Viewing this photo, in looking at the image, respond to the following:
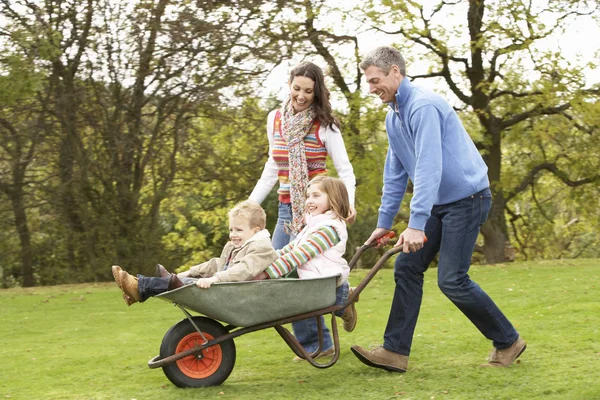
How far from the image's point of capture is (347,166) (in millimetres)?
4520

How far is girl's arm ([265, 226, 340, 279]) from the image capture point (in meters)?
4.00

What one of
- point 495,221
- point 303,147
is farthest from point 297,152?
point 495,221

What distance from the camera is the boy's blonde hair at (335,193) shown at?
4184mm

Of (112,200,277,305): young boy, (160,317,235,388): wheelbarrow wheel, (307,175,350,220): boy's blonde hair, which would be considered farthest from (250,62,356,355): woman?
(160,317,235,388): wheelbarrow wheel

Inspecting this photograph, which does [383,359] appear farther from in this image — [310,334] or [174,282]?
[174,282]

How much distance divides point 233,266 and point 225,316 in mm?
231

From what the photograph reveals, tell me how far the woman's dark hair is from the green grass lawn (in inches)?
50.9

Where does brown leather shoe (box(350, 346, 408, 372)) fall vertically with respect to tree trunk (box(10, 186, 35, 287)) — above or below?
below

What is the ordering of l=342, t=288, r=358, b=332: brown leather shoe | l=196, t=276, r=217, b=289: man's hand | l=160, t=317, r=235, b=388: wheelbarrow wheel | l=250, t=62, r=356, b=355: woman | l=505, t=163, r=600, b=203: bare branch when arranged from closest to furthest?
l=196, t=276, r=217, b=289: man's hand → l=160, t=317, r=235, b=388: wheelbarrow wheel → l=342, t=288, r=358, b=332: brown leather shoe → l=250, t=62, r=356, b=355: woman → l=505, t=163, r=600, b=203: bare branch

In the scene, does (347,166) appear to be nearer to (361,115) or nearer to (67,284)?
(67,284)

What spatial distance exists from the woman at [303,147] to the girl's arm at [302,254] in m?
0.34

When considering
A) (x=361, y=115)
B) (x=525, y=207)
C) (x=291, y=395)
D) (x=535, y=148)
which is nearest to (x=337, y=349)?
(x=291, y=395)

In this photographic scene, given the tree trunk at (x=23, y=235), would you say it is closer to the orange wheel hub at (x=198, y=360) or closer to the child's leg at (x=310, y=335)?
the child's leg at (x=310, y=335)

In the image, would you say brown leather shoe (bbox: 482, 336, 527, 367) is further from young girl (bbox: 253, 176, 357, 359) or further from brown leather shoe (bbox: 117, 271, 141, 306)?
brown leather shoe (bbox: 117, 271, 141, 306)
